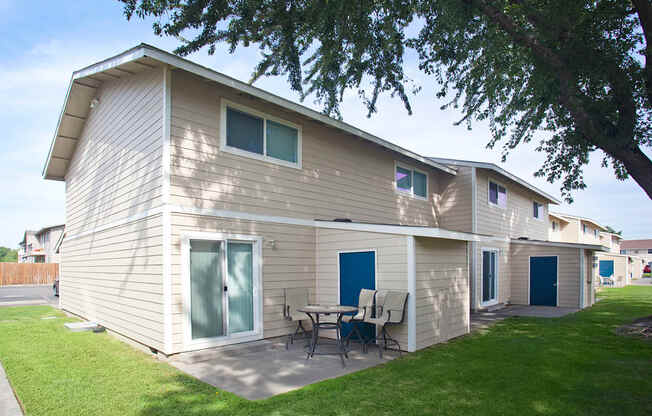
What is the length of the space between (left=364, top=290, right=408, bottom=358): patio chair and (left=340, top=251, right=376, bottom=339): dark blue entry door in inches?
15.9

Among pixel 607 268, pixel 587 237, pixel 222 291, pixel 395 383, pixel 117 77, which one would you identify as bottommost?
pixel 607 268

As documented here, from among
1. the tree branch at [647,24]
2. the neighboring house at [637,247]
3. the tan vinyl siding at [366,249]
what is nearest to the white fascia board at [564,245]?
the tree branch at [647,24]

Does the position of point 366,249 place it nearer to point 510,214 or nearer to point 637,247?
point 510,214

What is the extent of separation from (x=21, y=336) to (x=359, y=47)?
930cm

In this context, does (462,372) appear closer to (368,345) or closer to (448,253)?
(368,345)

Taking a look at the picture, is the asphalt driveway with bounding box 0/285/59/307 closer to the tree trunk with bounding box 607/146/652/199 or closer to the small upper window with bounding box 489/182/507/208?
the small upper window with bounding box 489/182/507/208

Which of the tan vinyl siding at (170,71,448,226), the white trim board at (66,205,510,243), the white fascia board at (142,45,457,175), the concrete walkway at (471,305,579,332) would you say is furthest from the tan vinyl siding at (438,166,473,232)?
the white trim board at (66,205,510,243)

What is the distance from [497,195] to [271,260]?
36.4 ft

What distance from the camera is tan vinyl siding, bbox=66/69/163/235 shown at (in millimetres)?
7133

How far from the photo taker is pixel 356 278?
27.5 feet

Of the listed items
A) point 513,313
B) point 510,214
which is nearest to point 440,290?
point 513,313

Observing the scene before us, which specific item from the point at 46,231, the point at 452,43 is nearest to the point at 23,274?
the point at 46,231

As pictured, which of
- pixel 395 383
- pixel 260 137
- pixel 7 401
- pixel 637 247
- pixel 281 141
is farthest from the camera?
pixel 637 247

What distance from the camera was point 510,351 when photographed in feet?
24.4
